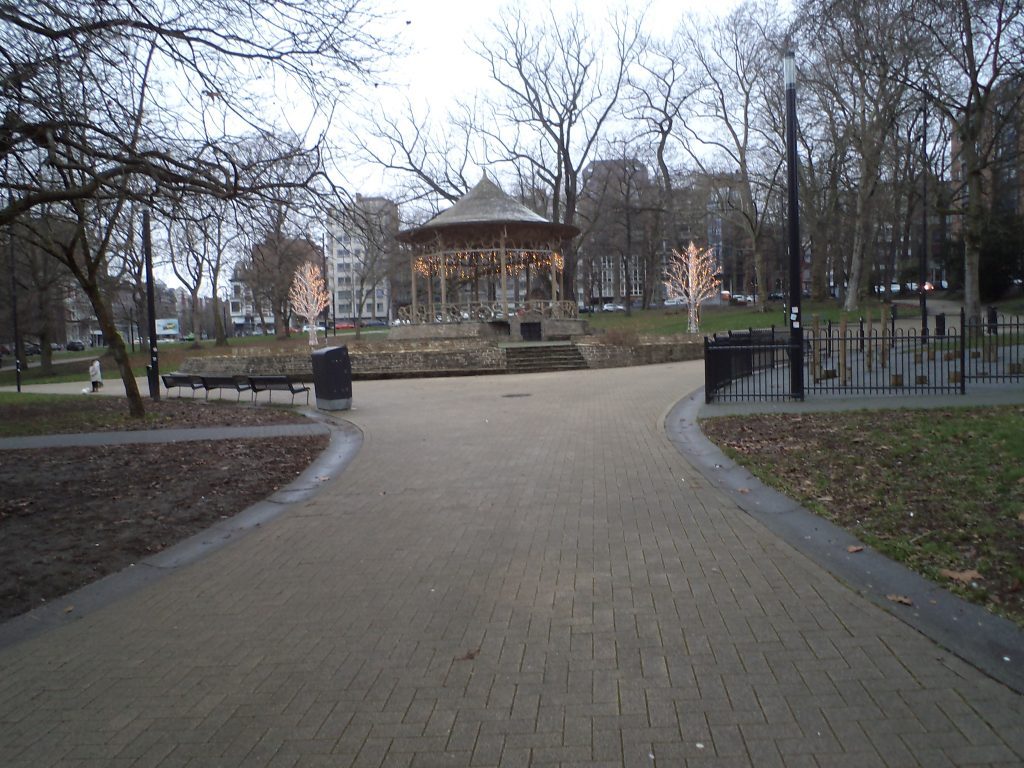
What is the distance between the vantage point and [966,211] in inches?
1003

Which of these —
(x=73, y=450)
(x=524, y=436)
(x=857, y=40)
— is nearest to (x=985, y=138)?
(x=857, y=40)

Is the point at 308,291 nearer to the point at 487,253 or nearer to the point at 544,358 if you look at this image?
the point at 487,253

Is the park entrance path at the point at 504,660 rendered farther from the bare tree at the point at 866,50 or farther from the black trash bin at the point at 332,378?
the bare tree at the point at 866,50

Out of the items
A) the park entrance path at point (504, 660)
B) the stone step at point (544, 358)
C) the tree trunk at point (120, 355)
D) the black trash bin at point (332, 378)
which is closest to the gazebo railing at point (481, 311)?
the stone step at point (544, 358)

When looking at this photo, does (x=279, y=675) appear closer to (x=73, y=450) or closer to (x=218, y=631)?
(x=218, y=631)

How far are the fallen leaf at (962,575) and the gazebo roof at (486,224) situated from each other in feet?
97.3

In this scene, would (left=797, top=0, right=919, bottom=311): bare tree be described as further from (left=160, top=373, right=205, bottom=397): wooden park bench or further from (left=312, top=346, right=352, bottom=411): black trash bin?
(left=160, top=373, right=205, bottom=397): wooden park bench

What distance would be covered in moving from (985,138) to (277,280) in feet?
145

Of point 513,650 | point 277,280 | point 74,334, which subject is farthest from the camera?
point 74,334

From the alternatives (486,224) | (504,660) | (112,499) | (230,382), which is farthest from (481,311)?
(504,660)

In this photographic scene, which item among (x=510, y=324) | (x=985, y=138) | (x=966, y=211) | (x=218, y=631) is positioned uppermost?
(x=985, y=138)

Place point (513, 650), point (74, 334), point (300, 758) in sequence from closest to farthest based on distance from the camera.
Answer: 1. point (300, 758)
2. point (513, 650)
3. point (74, 334)

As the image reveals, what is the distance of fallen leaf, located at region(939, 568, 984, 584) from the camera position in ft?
16.9

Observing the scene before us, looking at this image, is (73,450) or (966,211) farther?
(966,211)
